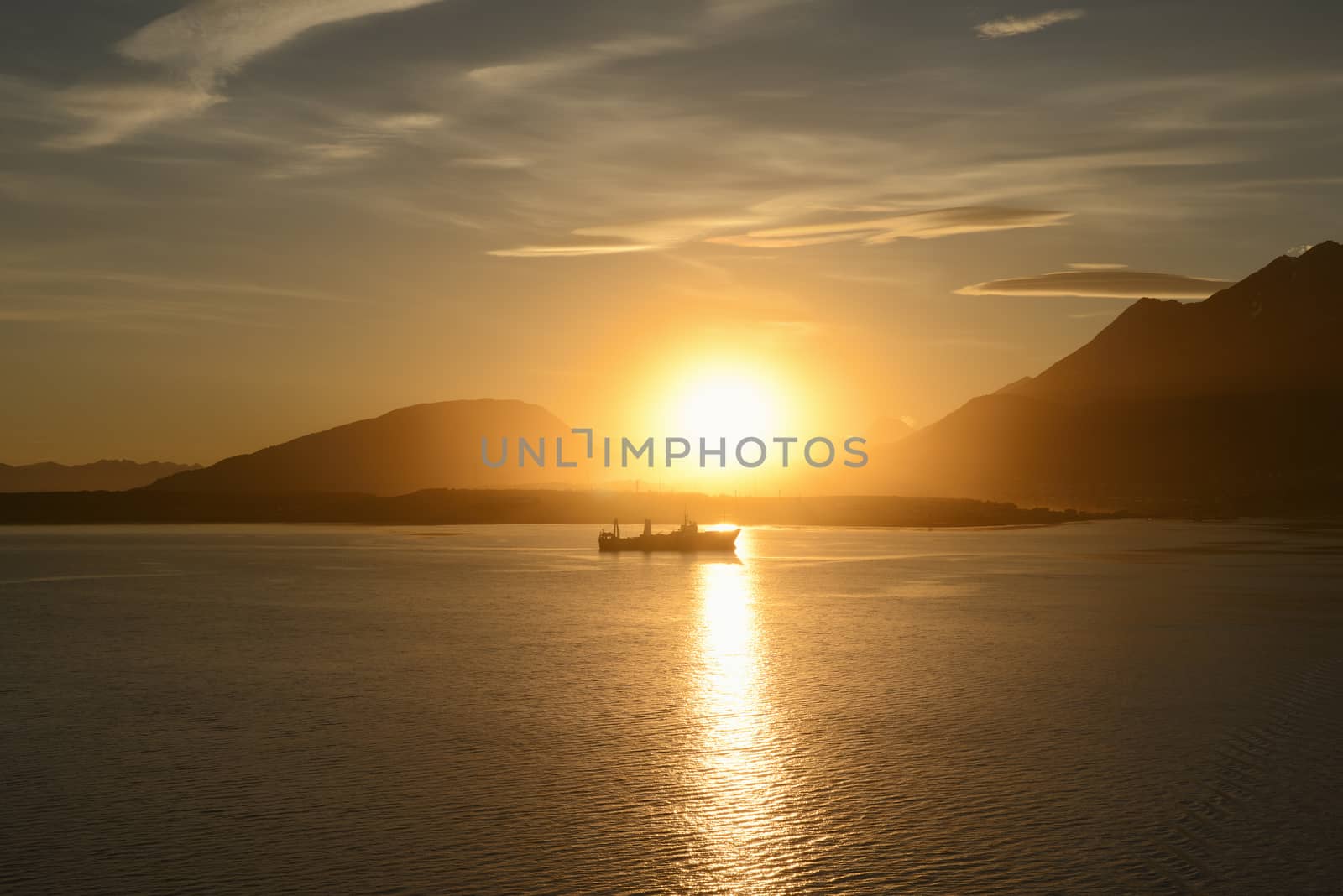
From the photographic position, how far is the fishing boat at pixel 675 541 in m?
148

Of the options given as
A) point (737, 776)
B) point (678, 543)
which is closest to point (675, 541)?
point (678, 543)

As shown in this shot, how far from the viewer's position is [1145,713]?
34031 mm

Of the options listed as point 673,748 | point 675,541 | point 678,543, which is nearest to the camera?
point 673,748

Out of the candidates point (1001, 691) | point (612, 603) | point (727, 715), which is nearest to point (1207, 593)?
point (612, 603)

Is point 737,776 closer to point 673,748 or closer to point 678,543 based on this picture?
point 673,748

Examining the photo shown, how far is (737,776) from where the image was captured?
26.5 metres

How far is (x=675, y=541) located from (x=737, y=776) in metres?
126

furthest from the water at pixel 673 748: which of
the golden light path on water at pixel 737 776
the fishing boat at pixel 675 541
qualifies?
the fishing boat at pixel 675 541

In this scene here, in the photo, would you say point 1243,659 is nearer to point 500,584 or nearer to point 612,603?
point 612,603

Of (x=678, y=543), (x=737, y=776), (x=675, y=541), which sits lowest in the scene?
(x=678, y=543)

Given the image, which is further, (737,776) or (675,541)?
(675,541)

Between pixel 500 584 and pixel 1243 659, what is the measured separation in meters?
55.6

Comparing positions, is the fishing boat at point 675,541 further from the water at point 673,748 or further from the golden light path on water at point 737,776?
the golden light path on water at point 737,776

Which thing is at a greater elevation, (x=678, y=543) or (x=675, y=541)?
(x=675, y=541)
